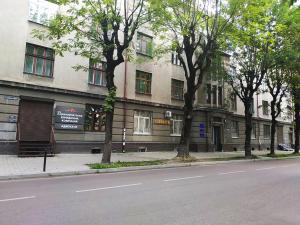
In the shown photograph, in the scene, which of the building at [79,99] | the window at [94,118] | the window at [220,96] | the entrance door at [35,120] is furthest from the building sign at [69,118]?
the window at [220,96]

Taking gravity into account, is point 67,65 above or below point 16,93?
above

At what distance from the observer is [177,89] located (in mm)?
27266

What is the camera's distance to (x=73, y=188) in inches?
351

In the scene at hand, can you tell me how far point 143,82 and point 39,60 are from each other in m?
8.73

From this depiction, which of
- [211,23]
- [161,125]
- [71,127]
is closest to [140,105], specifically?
[161,125]

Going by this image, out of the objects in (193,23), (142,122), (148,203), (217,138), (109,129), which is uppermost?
(193,23)

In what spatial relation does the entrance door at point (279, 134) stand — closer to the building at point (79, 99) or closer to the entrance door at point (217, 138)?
the building at point (79, 99)

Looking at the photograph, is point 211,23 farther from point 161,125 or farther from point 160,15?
point 161,125

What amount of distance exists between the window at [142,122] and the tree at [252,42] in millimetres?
7709

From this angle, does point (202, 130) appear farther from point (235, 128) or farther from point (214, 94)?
point (235, 128)

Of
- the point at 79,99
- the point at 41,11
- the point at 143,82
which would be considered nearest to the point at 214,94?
the point at 143,82

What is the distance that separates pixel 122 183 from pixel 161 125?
15151 millimetres

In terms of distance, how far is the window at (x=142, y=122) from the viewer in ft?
76.8

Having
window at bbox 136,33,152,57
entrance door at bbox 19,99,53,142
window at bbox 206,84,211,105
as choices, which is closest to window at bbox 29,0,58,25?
entrance door at bbox 19,99,53,142
